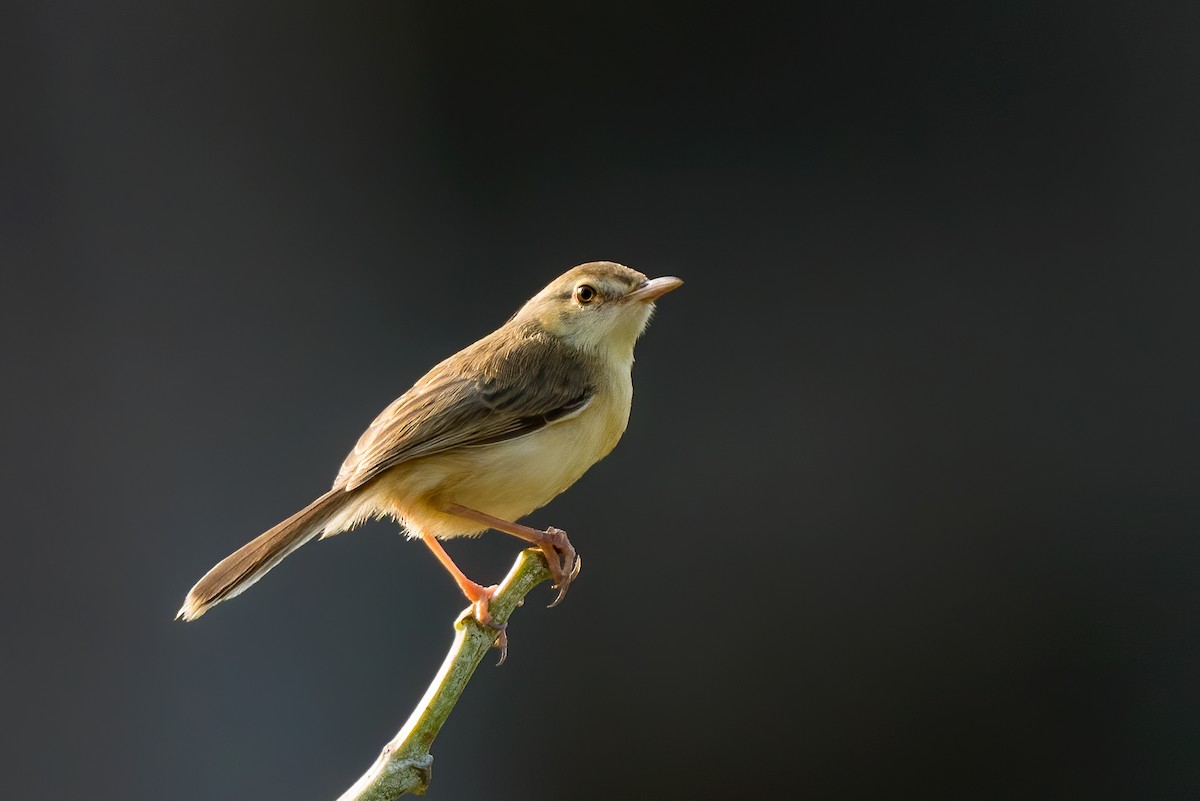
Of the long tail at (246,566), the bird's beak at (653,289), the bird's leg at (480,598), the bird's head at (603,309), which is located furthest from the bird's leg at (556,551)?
the bird's beak at (653,289)

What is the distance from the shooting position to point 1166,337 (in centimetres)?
539

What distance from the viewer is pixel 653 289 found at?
10.3 ft

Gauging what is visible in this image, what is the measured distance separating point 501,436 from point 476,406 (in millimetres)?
125

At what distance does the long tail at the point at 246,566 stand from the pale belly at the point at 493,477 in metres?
0.27

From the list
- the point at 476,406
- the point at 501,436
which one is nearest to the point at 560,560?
the point at 501,436

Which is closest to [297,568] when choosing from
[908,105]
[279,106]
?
[279,106]

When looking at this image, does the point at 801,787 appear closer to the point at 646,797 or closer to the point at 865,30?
the point at 646,797

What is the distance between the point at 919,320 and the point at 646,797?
2754 millimetres

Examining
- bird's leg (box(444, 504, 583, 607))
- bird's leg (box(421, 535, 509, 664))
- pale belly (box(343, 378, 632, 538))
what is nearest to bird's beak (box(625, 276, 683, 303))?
pale belly (box(343, 378, 632, 538))

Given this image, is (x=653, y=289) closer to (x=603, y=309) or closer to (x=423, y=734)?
(x=603, y=309)

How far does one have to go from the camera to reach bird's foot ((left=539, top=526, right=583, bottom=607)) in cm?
258

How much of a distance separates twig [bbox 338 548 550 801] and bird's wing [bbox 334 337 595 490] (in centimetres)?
72

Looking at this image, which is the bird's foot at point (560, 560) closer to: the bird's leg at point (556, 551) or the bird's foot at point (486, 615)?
the bird's leg at point (556, 551)

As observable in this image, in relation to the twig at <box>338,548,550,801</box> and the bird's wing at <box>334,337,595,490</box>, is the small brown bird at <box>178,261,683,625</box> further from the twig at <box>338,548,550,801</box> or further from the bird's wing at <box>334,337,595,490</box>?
the twig at <box>338,548,550,801</box>
